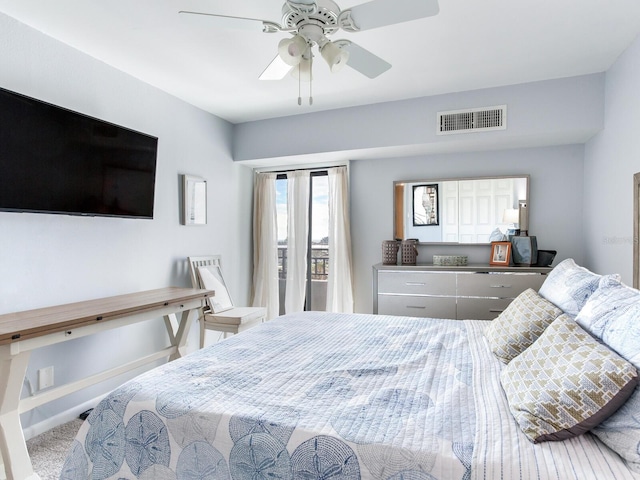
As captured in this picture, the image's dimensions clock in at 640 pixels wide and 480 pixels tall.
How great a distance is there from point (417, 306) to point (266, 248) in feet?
6.43

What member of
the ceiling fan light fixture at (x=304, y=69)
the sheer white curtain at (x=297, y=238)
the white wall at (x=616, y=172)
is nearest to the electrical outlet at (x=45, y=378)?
the ceiling fan light fixture at (x=304, y=69)

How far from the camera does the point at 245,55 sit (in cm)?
268

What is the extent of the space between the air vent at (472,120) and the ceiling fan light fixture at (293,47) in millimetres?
2037

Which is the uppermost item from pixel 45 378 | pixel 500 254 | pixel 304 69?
pixel 304 69

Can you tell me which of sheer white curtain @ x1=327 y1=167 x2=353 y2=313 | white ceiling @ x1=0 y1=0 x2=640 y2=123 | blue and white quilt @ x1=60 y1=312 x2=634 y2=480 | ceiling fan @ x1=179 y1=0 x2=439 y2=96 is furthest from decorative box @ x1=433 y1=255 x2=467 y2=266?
ceiling fan @ x1=179 y1=0 x2=439 y2=96

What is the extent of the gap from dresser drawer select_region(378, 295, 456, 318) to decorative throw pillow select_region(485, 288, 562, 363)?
1.56 meters

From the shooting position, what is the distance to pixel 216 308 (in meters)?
3.54

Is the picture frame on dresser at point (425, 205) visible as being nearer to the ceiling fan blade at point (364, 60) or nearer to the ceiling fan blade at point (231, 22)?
the ceiling fan blade at point (364, 60)

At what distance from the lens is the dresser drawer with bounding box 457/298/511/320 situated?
3.36 metres

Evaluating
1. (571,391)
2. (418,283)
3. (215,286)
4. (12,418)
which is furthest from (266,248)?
(571,391)

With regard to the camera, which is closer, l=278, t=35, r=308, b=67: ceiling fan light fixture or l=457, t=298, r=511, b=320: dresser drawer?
l=278, t=35, r=308, b=67: ceiling fan light fixture

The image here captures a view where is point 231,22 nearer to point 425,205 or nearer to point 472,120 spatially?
point 472,120

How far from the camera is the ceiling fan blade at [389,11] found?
1517mm

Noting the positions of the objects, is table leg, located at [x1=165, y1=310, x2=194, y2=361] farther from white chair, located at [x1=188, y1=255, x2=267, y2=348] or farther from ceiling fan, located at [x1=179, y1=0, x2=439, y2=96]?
ceiling fan, located at [x1=179, y1=0, x2=439, y2=96]
